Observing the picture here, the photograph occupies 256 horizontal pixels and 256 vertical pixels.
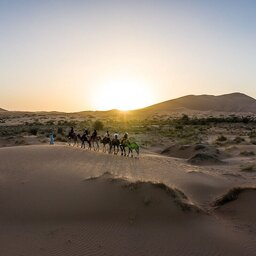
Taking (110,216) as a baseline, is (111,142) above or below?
above

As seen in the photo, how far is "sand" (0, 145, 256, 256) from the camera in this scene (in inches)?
451

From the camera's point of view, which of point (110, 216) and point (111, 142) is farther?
point (111, 142)

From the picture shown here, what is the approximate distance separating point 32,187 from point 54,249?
4.13 metres

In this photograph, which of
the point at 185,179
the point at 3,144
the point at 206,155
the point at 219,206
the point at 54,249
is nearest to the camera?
the point at 54,249

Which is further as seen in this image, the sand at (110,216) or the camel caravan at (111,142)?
the camel caravan at (111,142)

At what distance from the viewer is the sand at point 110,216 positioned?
11461 millimetres

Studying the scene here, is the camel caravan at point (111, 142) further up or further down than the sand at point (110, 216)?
further up

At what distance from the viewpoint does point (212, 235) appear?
12.1 m

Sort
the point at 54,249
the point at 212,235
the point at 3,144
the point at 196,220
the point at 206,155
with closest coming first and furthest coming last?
the point at 54,249 < the point at 212,235 < the point at 196,220 < the point at 206,155 < the point at 3,144

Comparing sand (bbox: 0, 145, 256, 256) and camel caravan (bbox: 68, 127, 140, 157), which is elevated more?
camel caravan (bbox: 68, 127, 140, 157)

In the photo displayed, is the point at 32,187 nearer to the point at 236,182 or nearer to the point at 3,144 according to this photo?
the point at 236,182

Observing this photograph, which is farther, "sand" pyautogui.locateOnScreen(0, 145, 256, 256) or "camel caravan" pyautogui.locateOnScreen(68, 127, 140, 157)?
"camel caravan" pyautogui.locateOnScreen(68, 127, 140, 157)

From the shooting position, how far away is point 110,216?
13.1 m

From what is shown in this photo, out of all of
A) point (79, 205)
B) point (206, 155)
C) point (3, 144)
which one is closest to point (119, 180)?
point (79, 205)
